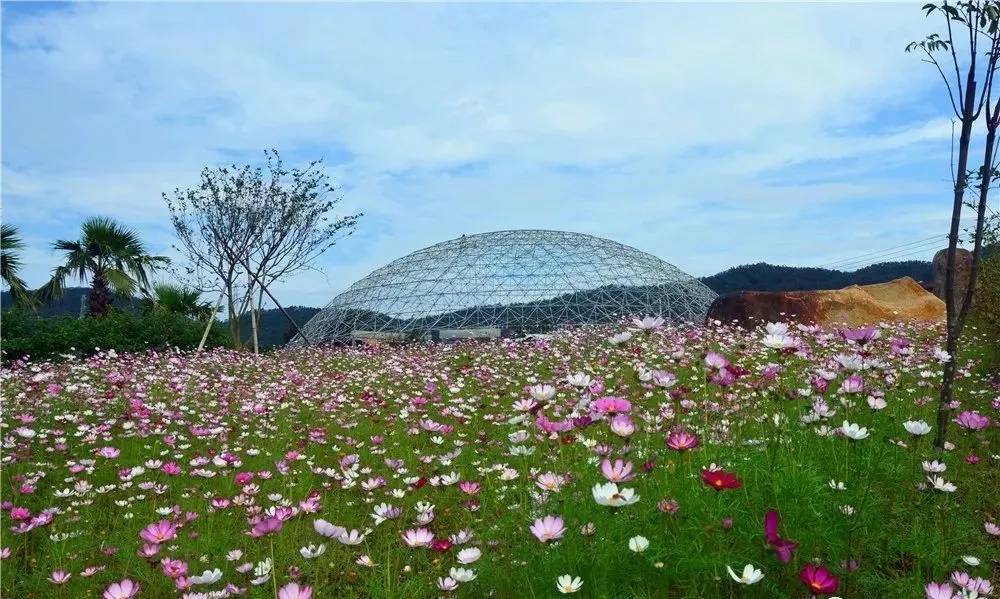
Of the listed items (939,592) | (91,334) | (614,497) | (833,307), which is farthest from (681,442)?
(91,334)

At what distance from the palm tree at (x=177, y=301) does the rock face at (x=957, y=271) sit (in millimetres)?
19112

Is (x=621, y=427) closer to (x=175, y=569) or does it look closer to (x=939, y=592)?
(x=939, y=592)

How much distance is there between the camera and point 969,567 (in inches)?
131

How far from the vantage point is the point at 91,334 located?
16688 mm

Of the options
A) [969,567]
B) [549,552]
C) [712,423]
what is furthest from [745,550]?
[712,423]

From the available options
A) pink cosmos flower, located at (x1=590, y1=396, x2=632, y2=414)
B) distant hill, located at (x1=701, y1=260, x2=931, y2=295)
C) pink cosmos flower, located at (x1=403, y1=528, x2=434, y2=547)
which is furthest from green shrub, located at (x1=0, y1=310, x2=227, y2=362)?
distant hill, located at (x1=701, y1=260, x2=931, y2=295)

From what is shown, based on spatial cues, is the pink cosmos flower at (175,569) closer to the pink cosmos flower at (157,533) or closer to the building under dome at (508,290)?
the pink cosmos flower at (157,533)

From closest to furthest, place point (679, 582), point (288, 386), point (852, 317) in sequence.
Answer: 1. point (679, 582)
2. point (288, 386)
3. point (852, 317)

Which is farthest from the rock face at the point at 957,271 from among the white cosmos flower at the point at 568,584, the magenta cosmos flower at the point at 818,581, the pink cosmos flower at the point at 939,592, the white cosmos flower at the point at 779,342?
the white cosmos flower at the point at 568,584

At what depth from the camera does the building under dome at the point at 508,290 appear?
2867 cm

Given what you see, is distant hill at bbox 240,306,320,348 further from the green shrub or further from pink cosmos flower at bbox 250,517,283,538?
pink cosmos flower at bbox 250,517,283,538

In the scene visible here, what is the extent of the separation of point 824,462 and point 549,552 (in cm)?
187

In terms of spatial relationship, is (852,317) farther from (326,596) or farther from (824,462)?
(326,596)

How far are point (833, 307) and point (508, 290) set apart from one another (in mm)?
15777
